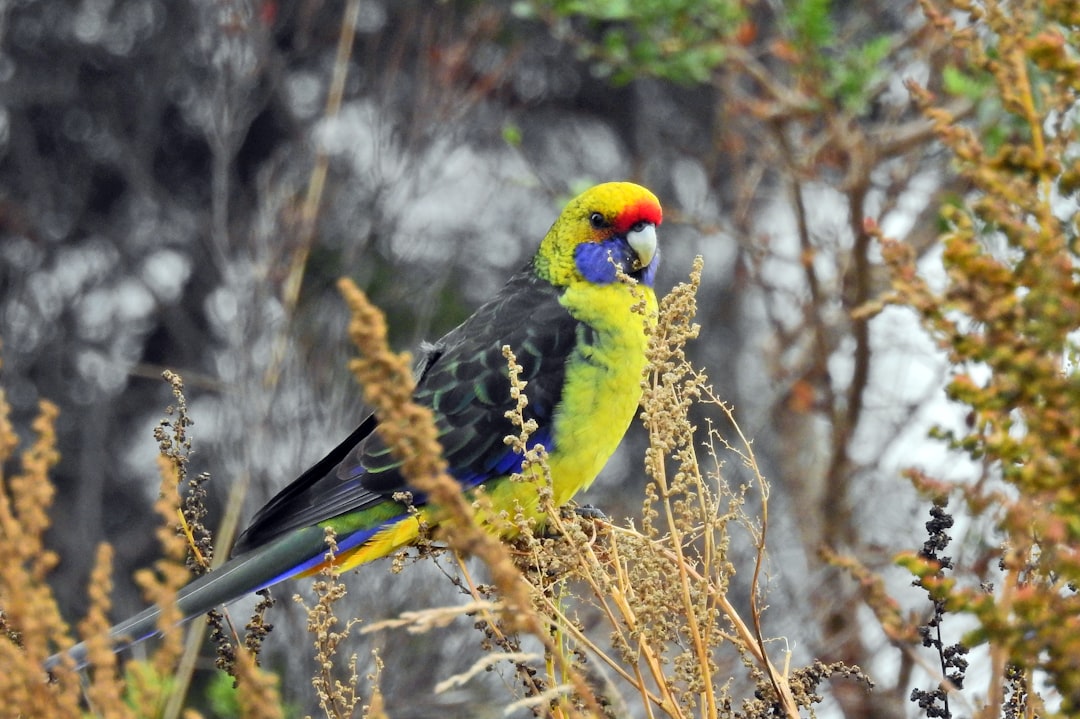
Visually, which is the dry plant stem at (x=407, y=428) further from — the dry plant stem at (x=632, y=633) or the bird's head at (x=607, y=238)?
the bird's head at (x=607, y=238)

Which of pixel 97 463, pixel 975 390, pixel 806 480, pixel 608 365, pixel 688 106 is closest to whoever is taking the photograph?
pixel 975 390

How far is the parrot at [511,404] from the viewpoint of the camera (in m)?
2.82

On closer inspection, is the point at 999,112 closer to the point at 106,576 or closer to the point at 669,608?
the point at 669,608

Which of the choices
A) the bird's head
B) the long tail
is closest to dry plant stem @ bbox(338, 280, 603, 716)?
the long tail

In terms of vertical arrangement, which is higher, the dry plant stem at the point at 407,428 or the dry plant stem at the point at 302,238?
the dry plant stem at the point at 302,238

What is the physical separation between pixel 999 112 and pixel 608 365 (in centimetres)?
194

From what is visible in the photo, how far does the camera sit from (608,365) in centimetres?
312

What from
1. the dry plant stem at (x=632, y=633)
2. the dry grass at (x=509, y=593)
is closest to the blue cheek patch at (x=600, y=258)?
the dry grass at (x=509, y=593)

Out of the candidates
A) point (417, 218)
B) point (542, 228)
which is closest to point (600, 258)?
point (417, 218)

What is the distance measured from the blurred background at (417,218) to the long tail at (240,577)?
6.19 ft

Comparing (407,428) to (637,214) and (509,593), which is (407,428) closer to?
(509,593)

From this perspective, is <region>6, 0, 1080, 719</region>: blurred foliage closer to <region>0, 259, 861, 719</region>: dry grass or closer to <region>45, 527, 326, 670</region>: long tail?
<region>0, 259, 861, 719</region>: dry grass

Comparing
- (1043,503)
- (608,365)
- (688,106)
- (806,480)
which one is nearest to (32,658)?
(1043,503)

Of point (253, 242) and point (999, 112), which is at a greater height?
point (253, 242)
